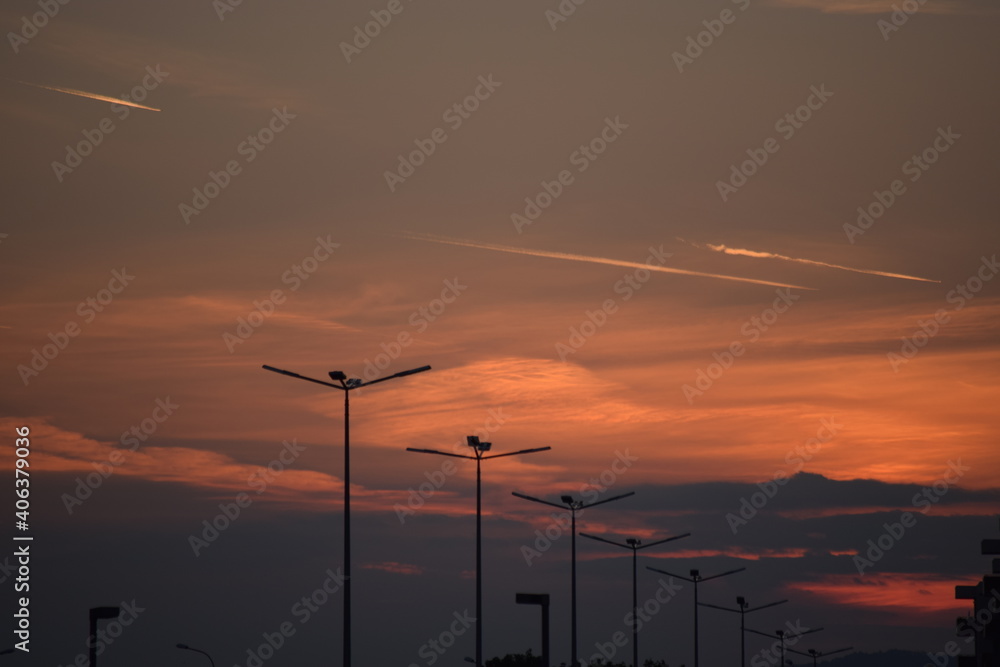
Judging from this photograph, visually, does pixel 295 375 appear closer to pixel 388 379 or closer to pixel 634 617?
pixel 388 379

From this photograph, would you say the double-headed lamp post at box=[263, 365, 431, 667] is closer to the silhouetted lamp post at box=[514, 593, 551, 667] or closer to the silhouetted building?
the silhouetted lamp post at box=[514, 593, 551, 667]

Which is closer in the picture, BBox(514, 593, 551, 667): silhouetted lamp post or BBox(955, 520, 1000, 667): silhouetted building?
BBox(514, 593, 551, 667): silhouetted lamp post

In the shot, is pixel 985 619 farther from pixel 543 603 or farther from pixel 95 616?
pixel 95 616

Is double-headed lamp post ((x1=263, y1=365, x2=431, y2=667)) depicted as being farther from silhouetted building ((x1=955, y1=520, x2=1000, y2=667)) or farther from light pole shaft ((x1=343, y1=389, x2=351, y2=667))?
silhouetted building ((x1=955, y1=520, x2=1000, y2=667))

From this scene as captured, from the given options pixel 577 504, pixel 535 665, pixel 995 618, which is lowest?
pixel 535 665

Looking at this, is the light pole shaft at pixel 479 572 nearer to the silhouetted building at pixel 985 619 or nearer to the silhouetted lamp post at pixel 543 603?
the silhouetted lamp post at pixel 543 603

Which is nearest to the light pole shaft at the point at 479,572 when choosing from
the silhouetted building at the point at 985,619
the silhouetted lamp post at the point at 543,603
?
the silhouetted lamp post at the point at 543,603

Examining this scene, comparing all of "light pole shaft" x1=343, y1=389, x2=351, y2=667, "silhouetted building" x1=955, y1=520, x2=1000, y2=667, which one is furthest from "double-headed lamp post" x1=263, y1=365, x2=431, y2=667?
"silhouetted building" x1=955, y1=520, x2=1000, y2=667

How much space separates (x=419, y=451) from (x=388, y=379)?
1460 centimetres

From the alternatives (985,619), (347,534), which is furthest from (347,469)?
(985,619)


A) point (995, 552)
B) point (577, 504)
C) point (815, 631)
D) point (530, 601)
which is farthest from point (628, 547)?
point (815, 631)

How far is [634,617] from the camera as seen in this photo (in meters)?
90.5

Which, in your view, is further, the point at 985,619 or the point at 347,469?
the point at 985,619

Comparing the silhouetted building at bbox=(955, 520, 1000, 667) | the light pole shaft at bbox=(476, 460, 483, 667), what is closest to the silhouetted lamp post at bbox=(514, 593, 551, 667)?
the light pole shaft at bbox=(476, 460, 483, 667)
